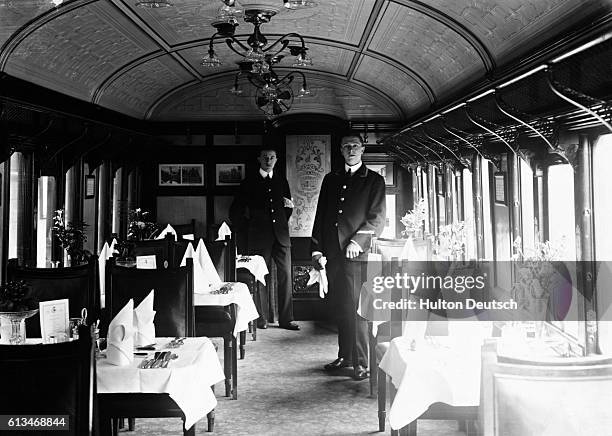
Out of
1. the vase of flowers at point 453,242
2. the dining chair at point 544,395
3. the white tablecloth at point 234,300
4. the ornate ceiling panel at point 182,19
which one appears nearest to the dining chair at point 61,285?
the white tablecloth at point 234,300

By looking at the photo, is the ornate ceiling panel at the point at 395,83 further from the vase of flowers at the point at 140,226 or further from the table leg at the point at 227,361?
the table leg at the point at 227,361

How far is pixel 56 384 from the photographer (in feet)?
8.25

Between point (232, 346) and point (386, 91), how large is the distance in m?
5.62

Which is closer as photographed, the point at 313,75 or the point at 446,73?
the point at 446,73

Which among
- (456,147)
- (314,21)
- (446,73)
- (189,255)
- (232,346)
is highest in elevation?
(314,21)

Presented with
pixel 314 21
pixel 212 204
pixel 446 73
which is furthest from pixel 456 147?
pixel 212 204

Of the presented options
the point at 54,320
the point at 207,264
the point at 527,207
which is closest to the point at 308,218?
the point at 207,264

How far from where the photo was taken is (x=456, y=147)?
23.7ft

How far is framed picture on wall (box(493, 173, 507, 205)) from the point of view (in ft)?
19.6

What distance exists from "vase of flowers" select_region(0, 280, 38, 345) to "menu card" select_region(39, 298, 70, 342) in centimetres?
7

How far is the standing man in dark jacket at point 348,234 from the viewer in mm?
6316

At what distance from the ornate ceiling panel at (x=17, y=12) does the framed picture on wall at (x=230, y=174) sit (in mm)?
4819

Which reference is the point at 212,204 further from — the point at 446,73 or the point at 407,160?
the point at 446,73

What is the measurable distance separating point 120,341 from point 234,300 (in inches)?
93.4
